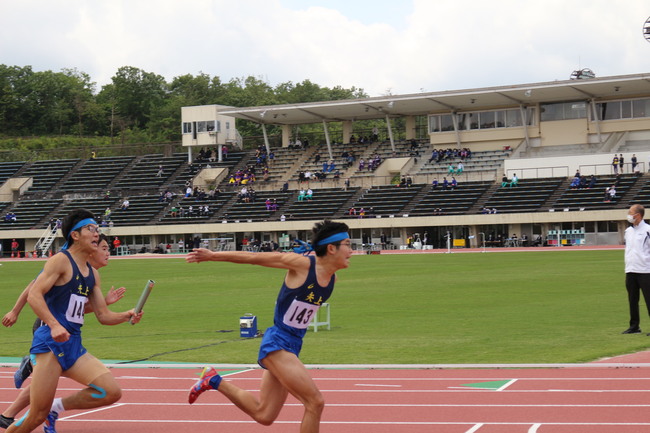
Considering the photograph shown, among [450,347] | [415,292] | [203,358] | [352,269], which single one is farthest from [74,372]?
[352,269]

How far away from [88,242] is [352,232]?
6067cm

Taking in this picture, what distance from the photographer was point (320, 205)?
69.8 metres

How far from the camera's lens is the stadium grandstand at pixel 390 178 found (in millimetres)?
62531

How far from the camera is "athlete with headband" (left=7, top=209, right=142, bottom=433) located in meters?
7.64

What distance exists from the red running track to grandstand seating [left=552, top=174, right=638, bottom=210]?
162 ft

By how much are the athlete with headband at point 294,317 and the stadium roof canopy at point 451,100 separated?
60599mm

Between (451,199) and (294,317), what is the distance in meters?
58.7

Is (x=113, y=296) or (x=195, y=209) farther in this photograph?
(x=195, y=209)

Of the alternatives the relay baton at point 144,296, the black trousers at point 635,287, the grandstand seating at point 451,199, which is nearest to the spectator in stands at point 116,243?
the grandstand seating at point 451,199

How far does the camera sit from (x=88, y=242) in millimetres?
8117

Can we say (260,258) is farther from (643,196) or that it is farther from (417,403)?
(643,196)

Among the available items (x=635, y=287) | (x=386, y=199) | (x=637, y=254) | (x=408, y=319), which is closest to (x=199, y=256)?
(x=637, y=254)

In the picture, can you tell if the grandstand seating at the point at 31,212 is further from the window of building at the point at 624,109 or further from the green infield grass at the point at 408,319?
the window of building at the point at 624,109

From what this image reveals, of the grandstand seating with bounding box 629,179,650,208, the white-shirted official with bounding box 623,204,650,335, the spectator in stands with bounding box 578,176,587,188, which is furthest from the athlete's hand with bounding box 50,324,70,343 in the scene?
the spectator in stands with bounding box 578,176,587,188
